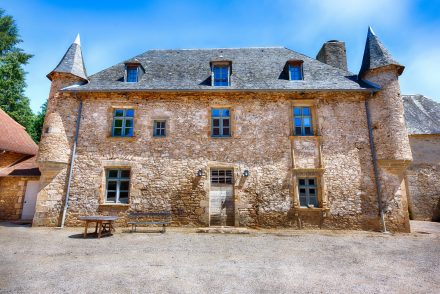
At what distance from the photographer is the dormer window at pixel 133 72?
11227 millimetres

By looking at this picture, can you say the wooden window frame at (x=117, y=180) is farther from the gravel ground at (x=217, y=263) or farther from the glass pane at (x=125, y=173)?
the gravel ground at (x=217, y=263)

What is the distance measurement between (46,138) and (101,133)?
212cm

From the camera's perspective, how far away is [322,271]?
4.89m

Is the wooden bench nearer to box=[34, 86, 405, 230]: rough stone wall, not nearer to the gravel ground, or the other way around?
box=[34, 86, 405, 230]: rough stone wall

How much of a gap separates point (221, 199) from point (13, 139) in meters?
12.9

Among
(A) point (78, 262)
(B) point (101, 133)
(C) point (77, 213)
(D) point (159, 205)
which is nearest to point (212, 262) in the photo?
(A) point (78, 262)

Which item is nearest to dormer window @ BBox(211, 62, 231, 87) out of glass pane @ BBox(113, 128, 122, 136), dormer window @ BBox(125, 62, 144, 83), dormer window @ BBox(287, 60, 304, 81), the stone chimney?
dormer window @ BBox(287, 60, 304, 81)

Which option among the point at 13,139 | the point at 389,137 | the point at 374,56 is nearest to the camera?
the point at 389,137

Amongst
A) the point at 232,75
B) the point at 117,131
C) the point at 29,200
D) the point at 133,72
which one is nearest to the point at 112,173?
the point at 117,131

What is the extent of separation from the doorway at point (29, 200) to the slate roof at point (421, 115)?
20037mm

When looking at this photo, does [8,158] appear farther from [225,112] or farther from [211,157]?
[225,112]

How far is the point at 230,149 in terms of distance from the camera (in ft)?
33.4

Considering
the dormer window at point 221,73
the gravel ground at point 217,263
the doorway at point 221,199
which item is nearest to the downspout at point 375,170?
the gravel ground at point 217,263

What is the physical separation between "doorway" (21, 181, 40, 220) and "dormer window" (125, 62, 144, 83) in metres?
6.91
